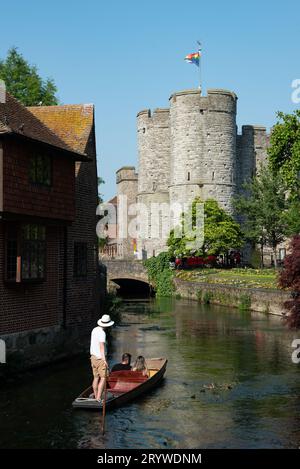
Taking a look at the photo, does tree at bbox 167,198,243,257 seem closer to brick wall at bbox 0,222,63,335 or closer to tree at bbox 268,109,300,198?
tree at bbox 268,109,300,198

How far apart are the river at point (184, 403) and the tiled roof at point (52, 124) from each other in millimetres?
7548

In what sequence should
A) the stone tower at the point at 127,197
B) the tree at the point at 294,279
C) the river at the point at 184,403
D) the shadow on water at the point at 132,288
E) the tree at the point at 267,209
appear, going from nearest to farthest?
the river at the point at 184,403
the tree at the point at 294,279
the tree at the point at 267,209
the shadow on water at the point at 132,288
the stone tower at the point at 127,197

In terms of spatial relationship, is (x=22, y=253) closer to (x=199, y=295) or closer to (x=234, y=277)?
(x=199, y=295)

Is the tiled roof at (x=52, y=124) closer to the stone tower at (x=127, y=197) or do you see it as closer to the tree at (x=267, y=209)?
the tree at (x=267, y=209)

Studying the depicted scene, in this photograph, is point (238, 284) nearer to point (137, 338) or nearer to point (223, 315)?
point (223, 315)

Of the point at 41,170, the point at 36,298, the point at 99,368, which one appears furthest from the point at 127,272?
the point at 99,368

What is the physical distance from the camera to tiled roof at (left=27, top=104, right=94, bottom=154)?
2612cm

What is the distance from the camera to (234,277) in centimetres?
5709

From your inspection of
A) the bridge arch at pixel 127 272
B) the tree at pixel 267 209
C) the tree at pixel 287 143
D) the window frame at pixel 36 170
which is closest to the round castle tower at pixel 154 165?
the bridge arch at pixel 127 272

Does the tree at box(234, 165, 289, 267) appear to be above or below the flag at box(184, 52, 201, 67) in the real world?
below

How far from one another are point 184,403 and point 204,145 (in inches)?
2328

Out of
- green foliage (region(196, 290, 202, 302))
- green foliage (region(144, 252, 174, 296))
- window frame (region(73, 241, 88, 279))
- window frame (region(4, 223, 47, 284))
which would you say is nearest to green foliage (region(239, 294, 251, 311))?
green foliage (region(196, 290, 202, 302))

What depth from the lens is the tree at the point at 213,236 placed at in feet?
224

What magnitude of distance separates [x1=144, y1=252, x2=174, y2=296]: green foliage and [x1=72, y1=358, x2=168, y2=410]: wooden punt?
44025 mm
